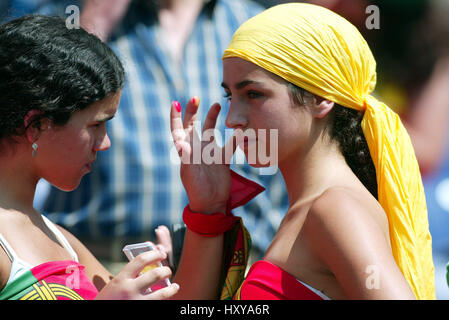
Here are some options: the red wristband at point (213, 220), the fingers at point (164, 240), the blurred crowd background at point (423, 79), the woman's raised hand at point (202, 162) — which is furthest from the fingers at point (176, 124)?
the blurred crowd background at point (423, 79)

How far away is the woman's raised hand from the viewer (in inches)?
84.4

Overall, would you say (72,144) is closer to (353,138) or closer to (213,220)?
(213,220)

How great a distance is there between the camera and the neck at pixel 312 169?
1.87m

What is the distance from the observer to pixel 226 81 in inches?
77.2

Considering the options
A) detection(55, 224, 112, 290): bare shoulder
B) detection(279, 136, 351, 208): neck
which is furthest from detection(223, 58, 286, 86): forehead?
detection(55, 224, 112, 290): bare shoulder

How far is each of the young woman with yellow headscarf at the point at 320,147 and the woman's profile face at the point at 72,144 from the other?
1.43 ft

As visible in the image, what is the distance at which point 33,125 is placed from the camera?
70.3 inches

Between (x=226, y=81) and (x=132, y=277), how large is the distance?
28.8 inches

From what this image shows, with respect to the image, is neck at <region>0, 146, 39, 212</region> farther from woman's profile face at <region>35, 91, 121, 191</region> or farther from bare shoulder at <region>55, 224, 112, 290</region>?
bare shoulder at <region>55, 224, 112, 290</region>

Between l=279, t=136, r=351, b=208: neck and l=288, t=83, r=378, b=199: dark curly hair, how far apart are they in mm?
37

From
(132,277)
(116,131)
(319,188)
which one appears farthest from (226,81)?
(116,131)

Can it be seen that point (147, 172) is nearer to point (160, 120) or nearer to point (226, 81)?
point (160, 120)

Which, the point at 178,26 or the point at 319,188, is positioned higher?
the point at 178,26

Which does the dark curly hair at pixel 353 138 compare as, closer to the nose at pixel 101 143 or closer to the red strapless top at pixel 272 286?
the red strapless top at pixel 272 286
